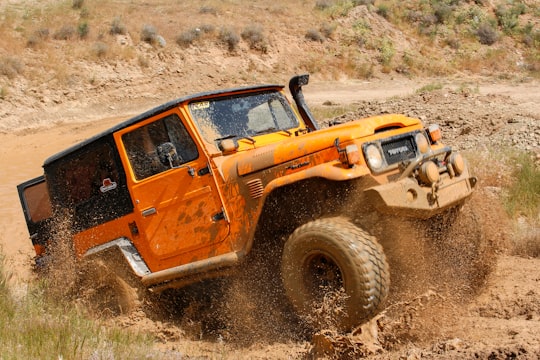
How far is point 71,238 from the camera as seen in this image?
22.1 ft

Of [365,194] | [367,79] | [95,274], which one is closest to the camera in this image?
[365,194]

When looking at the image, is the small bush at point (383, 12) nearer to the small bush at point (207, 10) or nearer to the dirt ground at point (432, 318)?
the small bush at point (207, 10)

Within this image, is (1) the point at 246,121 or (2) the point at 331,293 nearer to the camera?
(2) the point at 331,293

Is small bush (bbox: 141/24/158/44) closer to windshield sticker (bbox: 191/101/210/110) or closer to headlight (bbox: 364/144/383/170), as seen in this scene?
windshield sticker (bbox: 191/101/210/110)

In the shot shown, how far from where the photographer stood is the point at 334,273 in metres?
4.70

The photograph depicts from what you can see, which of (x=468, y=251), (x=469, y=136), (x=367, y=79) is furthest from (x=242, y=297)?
(x=367, y=79)

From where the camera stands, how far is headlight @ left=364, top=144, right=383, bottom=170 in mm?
4719

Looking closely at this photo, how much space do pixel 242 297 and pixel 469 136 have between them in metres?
7.10

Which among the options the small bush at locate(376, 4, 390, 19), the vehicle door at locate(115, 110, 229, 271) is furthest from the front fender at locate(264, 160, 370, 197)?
the small bush at locate(376, 4, 390, 19)

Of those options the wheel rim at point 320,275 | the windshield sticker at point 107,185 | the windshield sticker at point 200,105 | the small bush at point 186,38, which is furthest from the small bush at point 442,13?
the wheel rim at point 320,275

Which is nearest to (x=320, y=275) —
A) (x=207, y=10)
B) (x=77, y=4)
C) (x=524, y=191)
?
(x=524, y=191)

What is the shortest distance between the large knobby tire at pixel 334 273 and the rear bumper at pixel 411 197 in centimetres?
30

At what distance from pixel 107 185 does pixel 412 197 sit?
3.28 m

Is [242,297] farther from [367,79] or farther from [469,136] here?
[367,79]
